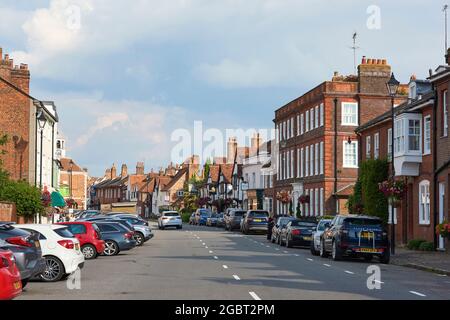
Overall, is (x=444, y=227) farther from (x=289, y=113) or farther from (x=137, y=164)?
(x=137, y=164)

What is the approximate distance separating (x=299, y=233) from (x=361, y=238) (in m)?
10.2

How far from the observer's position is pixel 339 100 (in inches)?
2443

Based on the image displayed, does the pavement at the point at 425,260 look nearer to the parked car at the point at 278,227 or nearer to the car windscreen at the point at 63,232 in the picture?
A: the parked car at the point at 278,227

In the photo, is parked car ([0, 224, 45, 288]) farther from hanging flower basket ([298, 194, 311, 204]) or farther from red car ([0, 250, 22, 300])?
hanging flower basket ([298, 194, 311, 204])

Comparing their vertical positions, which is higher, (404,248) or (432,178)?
(432,178)

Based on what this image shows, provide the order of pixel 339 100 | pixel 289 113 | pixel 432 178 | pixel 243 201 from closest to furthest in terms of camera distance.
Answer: pixel 432 178 < pixel 339 100 < pixel 289 113 < pixel 243 201

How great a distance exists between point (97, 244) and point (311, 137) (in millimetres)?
38770

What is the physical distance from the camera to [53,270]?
2017 centimetres

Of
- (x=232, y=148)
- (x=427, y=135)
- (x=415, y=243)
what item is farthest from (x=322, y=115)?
(x=232, y=148)

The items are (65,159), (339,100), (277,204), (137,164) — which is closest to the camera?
(339,100)

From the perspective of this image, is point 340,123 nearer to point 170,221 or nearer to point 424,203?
point 170,221

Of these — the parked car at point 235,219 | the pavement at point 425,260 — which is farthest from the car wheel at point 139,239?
the parked car at point 235,219

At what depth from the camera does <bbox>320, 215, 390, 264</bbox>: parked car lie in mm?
28656
